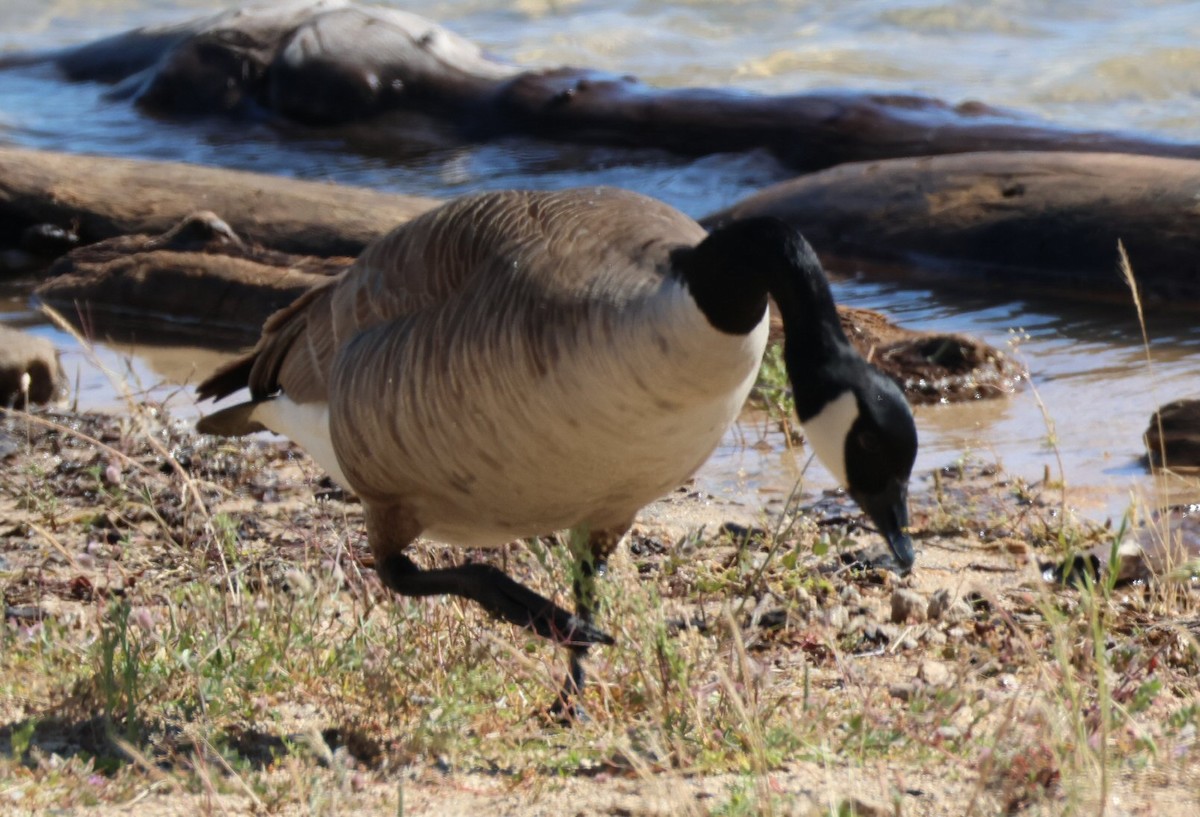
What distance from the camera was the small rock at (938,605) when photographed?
4.06m

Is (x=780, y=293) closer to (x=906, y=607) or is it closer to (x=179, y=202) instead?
(x=906, y=607)

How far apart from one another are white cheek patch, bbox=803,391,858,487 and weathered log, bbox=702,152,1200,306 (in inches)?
221

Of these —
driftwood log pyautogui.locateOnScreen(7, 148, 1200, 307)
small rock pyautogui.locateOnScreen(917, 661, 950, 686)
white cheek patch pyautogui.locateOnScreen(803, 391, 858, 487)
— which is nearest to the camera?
white cheek patch pyautogui.locateOnScreen(803, 391, 858, 487)

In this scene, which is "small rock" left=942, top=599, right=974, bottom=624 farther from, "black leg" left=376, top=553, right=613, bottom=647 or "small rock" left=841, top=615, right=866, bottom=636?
"black leg" left=376, top=553, right=613, bottom=647

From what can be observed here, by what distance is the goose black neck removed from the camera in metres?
2.69

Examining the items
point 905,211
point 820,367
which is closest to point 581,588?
point 820,367

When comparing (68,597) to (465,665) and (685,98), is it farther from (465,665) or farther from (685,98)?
(685,98)

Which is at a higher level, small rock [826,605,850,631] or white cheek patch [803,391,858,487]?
white cheek patch [803,391,858,487]

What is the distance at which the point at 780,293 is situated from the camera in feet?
9.43

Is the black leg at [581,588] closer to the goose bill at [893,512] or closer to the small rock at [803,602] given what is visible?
the small rock at [803,602]

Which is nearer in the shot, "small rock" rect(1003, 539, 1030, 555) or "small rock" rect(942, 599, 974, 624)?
"small rock" rect(942, 599, 974, 624)

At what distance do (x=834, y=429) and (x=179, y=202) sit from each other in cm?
697

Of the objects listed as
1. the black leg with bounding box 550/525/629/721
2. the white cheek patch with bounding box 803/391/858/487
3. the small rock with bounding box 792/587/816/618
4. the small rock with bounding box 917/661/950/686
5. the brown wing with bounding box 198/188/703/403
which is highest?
the brown wing with bounding box 198/188/703/403

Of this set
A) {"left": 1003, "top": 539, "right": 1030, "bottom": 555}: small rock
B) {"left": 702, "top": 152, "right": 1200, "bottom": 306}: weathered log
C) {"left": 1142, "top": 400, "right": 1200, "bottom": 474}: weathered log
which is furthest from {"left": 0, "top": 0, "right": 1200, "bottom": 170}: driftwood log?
{"left": 1003, "top": 539, "right": 1030, "bottom": 555}: small rock
